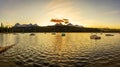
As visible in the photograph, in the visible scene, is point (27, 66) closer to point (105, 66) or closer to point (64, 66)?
point (64, 66)

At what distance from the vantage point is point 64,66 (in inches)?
1433

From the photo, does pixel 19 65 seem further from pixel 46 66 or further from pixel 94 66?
pixel 94 66

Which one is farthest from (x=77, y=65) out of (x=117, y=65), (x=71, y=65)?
(x=117, y=65)

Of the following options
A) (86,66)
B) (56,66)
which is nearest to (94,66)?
(86,66)

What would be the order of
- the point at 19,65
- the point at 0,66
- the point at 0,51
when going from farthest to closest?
the point at 0,51, the point at 19,65, the point at 0,66

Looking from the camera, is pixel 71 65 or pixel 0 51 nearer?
pixel 71 65

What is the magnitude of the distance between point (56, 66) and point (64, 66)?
1.74 metres

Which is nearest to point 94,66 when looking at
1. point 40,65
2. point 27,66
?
point 40,65

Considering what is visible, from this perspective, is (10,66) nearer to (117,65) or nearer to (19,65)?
(19,65)

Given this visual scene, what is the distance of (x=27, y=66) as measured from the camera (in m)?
35.4

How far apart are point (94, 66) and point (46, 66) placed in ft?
33.4

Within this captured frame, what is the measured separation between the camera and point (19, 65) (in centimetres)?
3638

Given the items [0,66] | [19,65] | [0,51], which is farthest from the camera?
[0,51]

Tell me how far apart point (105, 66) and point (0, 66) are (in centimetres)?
2168
